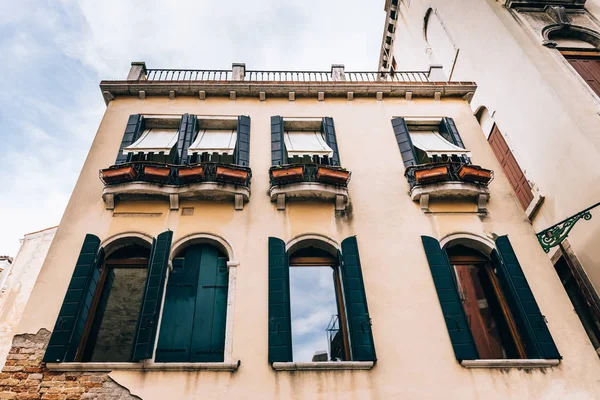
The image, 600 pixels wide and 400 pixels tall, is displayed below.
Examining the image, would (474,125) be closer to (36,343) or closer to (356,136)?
(356,136)

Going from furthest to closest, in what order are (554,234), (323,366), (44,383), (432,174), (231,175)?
(432,174), (231,175), (554,234), (323,366), (44,383)

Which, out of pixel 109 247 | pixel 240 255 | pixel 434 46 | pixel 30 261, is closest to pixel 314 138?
pixel 240 255

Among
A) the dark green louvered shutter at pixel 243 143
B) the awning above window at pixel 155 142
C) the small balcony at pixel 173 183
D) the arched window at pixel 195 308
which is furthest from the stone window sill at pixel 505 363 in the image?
the awning above window at pixel 155 142

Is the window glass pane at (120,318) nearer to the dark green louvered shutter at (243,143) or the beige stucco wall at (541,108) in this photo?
the dark green louvered shutter at (243,143)

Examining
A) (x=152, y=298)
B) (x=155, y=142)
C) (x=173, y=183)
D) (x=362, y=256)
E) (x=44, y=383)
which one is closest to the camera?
(x=44, y=383)

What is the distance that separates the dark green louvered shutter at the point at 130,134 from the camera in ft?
Result: 28.4

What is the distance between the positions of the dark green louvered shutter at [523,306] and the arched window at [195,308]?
4880 millimetres

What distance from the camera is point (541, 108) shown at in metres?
9.38

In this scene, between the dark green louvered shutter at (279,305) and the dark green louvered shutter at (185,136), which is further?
the dark green louvered shutter at (185,136)

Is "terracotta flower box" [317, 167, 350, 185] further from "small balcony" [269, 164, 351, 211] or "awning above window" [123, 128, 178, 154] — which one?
"awning above window" [123, 128, 178, 154]

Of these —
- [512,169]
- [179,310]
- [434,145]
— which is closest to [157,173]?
[179,310]

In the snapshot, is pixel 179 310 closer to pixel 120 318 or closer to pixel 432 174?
pixel 120 318

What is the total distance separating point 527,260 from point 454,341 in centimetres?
238

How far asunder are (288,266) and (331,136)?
3.62 m
